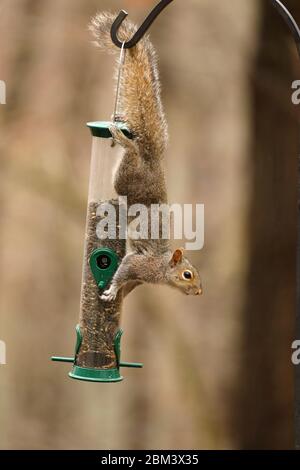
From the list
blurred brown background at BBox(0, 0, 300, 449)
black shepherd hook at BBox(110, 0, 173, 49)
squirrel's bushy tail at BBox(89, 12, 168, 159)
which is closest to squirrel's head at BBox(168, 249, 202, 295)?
squirrel's bushy tail at BBox(89, 12, 168, 159)

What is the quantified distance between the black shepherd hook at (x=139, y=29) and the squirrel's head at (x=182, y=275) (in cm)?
57

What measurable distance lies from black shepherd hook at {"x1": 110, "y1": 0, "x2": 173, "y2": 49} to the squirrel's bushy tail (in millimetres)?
134

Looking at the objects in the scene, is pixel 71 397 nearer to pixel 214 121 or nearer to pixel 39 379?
pixel 39 379

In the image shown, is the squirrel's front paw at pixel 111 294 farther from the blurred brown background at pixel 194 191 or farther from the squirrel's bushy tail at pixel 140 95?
the blurred brown background at pixel 194 191

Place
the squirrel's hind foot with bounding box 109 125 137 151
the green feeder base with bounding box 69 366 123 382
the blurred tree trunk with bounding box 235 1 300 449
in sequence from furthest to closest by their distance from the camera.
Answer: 1. the blurred tree trunk with bounding box 235 1 300 449
2. the green feeder base with bounding box 69 366 123 382
3. the squirrel's hind foot with bounding box 109 125 137 151

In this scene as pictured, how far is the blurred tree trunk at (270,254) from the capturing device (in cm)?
495

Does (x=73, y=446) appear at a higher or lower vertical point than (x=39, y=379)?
lower

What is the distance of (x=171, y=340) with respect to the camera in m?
5.33

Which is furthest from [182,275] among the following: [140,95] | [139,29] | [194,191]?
[194,191]

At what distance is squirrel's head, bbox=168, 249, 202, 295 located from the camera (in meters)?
2.70

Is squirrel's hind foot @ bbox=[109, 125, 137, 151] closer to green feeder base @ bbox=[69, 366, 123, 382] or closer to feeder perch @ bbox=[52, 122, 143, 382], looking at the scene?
feeder perch @ bbox=[52, 122, 143, 382]
